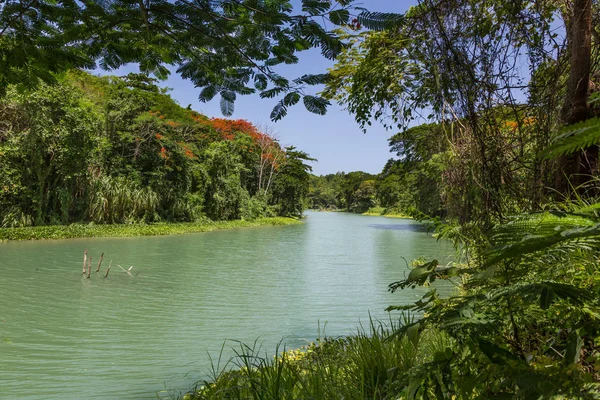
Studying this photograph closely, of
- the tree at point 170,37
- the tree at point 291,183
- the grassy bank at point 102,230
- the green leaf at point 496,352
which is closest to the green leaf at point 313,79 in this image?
the tree at point 170,37

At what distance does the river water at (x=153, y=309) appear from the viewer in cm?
339

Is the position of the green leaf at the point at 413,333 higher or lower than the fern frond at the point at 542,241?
lower

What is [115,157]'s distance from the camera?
1591 cm

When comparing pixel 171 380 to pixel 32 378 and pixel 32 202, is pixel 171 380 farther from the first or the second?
pixel 32 202

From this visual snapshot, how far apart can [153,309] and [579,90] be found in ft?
17.9

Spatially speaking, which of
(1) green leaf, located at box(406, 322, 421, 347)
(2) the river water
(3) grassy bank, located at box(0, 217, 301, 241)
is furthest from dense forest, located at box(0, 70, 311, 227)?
(1) green leaf, located at box(406, 322, 421, 347)

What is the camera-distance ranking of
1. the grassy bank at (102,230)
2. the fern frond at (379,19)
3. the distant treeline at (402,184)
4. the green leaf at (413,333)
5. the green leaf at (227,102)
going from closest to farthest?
the green leaf at (413,333), the fern frond at (379,19), the green leaf at (227,102), the distant treeline at (402,184), the grassy bank at (102,230)

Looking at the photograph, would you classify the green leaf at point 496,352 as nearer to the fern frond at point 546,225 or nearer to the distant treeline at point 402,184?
the fern frond at point 546,225

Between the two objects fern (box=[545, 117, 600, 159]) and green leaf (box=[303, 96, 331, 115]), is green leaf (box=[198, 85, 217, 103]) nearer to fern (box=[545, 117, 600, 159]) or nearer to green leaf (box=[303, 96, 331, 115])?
green leaf (box=[303, 96, 331, 115])

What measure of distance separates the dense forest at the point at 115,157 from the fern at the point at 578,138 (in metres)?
8.08

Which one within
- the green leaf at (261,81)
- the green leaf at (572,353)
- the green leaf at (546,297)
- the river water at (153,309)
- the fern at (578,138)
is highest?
the green leaf at (261,81)

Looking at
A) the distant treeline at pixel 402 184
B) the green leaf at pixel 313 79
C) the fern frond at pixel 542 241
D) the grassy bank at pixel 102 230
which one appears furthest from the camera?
the grassy bank at pixel 102 230

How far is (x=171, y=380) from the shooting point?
129 inches

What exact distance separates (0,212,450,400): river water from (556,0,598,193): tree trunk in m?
2.20
